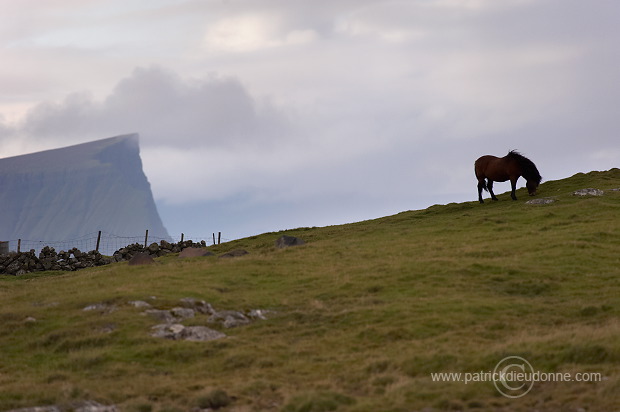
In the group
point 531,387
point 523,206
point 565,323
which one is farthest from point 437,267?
point 523,206

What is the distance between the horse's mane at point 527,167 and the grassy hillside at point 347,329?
9.90 meters

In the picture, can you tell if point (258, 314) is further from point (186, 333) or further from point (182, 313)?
point (186, 333)

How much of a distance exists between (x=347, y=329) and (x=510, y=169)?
3010cm

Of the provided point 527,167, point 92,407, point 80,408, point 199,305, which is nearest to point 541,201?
point 527,167

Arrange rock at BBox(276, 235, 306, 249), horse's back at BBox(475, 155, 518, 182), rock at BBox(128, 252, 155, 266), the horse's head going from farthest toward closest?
the horse's head < horse's back at BBox(475, 155, 518, 182) < rock at BBox(276, 235, 306, 249) < rock at BBox(128, 252, 155, 266)

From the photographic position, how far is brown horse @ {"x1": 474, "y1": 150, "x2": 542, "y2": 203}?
5066 centimetres

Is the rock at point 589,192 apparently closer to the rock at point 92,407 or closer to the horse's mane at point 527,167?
the horse's mane at point 527,167

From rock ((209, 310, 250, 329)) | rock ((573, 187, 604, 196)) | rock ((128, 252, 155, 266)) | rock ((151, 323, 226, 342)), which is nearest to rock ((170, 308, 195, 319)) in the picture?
rock ((209, 310, 250, 329))

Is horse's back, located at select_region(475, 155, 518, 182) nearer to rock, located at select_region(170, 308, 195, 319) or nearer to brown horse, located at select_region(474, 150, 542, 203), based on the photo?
brown horse, located at select_region(474, 150, 542, 203)

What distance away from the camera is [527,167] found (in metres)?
50.6

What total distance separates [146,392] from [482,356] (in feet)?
28.1

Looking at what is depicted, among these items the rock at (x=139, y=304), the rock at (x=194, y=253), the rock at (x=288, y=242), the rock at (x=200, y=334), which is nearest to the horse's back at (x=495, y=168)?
the rock at (x=288, y=242)

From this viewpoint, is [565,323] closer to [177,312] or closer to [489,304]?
[489,304]

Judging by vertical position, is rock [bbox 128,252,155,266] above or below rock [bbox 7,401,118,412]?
above
